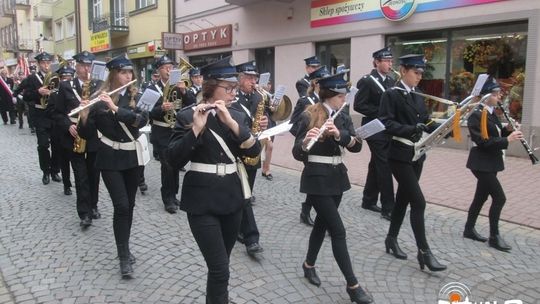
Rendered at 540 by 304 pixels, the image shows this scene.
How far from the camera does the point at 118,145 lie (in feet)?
14.6

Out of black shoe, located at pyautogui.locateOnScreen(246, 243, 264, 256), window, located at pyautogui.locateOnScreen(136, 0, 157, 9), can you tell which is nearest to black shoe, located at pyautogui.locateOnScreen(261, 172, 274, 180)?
black shoe, located at pyautogui.locateOnScreen(246, 243, 264, 256)

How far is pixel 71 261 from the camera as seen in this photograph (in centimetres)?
473

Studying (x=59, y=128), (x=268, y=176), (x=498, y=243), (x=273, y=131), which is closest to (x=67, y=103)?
(x=59, y=128)

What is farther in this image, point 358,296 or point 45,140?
point 45,140

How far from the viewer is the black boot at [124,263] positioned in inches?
170

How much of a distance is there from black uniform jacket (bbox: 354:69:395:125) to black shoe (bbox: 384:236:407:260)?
2.01 m

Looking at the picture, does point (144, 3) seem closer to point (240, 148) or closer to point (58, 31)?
point (58, 31)

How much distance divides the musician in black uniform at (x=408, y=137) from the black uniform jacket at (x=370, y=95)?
1598 millimetres

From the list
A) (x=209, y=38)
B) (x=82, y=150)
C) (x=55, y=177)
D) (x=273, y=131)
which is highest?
(x=209, y=38)

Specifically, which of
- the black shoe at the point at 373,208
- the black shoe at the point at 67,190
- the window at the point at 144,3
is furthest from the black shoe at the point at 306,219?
the window at the point at 144,3

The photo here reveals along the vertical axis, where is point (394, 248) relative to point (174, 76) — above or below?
below

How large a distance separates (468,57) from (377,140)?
661 cm

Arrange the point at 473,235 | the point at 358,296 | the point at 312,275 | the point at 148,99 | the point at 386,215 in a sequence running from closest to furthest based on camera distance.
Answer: the point at 358,296
the point at 312,275
the point at 148,99
the point at 473,235
the point at 386,215

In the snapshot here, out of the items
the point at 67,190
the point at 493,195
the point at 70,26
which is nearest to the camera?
the point at 493,195
